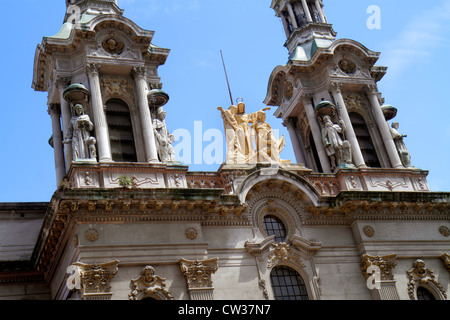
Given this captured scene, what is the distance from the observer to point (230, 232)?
74.3 ft

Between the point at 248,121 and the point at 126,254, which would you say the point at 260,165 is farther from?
the point at 126,254

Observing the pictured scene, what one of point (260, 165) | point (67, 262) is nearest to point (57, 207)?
point (67, 262)

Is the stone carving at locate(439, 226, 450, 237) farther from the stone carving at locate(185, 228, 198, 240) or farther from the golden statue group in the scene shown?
the stone carving at locate(185, 228, 198, 240)

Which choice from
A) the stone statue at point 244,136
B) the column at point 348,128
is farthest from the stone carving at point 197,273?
the column at point 348,128

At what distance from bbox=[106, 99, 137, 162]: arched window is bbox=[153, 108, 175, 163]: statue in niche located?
41.8 inches

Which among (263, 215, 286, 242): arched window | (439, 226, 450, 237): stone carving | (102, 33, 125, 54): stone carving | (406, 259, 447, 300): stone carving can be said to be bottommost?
(406, 259, 447, 300): stone carving

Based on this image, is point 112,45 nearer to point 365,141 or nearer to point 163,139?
point 163,139

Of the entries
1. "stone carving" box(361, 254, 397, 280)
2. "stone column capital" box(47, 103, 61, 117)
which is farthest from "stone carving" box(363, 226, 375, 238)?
"stone column capital" box(47, 103, 61, 117)

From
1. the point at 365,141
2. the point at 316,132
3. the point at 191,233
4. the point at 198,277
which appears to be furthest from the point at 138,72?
the point at 365,141

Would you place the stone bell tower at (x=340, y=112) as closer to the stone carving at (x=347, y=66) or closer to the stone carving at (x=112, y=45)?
the stone carving at (x=347, y=66)

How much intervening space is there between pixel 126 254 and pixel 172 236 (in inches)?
70.0

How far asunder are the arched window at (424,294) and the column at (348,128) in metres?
5.62

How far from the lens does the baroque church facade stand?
67.7 feet
